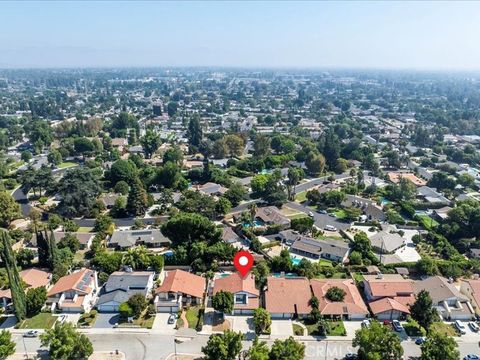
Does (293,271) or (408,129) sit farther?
(408,129)

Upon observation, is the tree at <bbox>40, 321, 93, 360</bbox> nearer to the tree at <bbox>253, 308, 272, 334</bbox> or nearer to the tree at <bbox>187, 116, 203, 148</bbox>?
the tree at <bbox>253, 308, 272, 334</bbox>

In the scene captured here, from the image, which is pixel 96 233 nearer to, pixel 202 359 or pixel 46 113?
pixel 202 359

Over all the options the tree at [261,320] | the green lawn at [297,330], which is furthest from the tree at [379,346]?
the tree at [261,320]

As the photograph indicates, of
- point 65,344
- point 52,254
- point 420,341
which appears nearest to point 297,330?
point 420,341

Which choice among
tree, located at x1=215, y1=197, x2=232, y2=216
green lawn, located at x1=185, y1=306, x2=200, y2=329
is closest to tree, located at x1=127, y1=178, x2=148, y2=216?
tree, located at x1=215, y1=197, x2=232, y2=216

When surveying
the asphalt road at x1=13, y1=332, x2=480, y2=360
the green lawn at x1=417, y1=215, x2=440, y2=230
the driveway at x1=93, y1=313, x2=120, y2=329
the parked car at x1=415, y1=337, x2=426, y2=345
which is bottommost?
the green lawn at x1=417, y1=215, x2=440, y2=230

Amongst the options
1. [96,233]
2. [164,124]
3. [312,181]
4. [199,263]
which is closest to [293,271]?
[199,263]

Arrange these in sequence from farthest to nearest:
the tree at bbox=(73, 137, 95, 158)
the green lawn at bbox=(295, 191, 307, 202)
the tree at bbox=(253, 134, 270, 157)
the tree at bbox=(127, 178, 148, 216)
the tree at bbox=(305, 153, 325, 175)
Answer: the tree at bbox=(73, 137, 95, 158)
the tree at bbox=(253, 134, 270, 157)
the tree at bbox=(305, 153, 325, 175)
the green lawn at bbox=(295, 191, 307, 202)
the tree at bbox=(127, 178, 148, 216)
